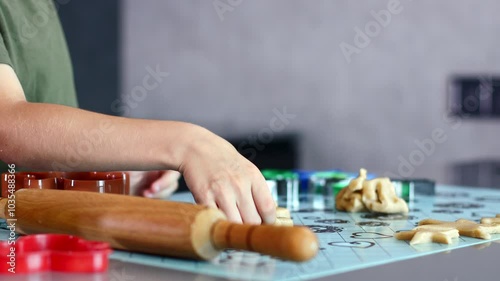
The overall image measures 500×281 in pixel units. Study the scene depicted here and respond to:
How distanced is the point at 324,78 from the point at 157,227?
3429mm

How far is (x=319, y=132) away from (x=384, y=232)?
309 centimetres

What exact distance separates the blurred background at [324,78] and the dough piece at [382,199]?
7.78 feet

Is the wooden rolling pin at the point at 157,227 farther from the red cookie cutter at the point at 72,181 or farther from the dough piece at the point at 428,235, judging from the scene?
the dough piece at the point at 428,235

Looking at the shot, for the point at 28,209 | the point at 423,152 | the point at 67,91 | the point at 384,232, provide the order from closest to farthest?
the point at 28,209
the point at 384,232
the point at 67,91
the point at 423,152

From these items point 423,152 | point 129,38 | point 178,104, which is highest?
point 129,38

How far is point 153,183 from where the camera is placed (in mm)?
1568

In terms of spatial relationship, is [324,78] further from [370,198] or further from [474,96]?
[370,198]

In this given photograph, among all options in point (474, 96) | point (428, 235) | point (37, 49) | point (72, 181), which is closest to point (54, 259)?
point (72, 181)

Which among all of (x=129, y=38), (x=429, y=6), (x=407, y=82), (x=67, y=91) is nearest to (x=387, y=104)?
(x=407, y=82)

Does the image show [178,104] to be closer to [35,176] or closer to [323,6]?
[323,6]

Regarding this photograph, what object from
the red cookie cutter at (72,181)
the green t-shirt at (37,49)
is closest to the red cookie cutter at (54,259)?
the red cookie cutter at (72,181)

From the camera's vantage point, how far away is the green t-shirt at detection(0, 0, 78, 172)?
155cm

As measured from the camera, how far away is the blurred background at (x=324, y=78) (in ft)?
12.2

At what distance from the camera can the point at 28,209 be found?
3.31 feet
